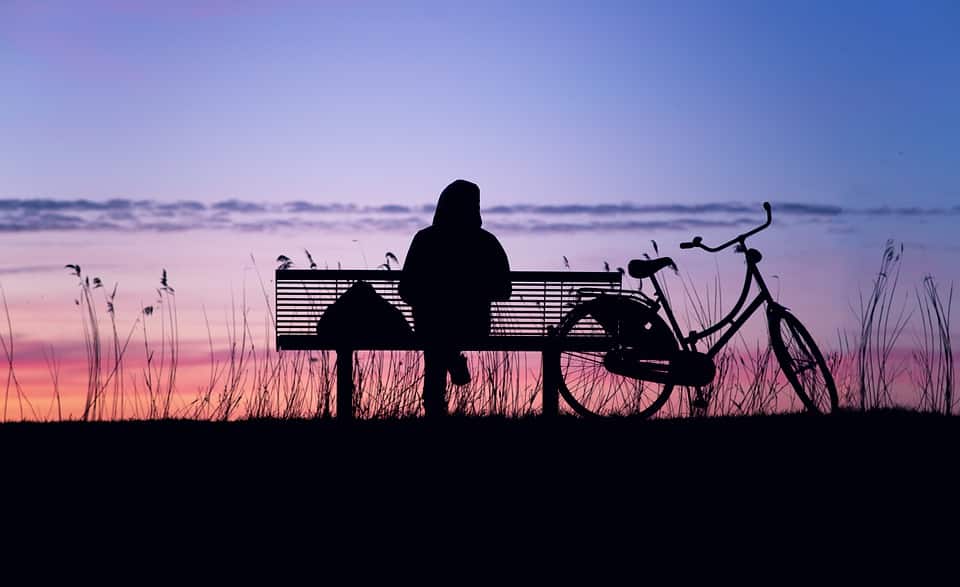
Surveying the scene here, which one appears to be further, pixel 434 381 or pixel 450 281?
pixel 434 381

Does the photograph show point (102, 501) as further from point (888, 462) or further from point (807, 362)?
point (807, 362)

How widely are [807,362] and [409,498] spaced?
151 inches

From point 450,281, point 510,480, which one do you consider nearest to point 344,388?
point 450,281

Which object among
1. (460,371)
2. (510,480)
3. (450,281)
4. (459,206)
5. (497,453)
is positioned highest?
(459,206)

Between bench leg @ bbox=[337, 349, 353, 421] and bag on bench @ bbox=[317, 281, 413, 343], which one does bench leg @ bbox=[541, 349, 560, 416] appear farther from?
bench leg @ bbox=[337, 349, 353, 421]

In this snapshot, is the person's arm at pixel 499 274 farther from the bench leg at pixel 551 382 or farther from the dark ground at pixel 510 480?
the dark ground at pixel 510 480

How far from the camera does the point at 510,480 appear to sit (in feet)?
18.5

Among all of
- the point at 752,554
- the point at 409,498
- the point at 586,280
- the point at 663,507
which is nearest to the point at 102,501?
the point at 409,498

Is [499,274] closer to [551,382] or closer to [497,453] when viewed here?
[551,382]

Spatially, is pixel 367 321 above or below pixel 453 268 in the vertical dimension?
below

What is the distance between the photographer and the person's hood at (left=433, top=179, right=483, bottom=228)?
772 centimetres

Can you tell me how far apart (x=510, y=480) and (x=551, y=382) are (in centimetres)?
274

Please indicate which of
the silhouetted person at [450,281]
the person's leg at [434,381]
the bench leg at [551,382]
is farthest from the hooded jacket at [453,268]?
the bench leg at [551,382]

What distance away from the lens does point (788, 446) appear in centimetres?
671
